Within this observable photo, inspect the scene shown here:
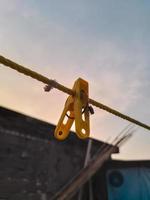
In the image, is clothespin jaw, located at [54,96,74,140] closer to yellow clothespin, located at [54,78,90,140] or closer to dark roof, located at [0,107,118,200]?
yellow clothespin, located at [54,78,90,140]

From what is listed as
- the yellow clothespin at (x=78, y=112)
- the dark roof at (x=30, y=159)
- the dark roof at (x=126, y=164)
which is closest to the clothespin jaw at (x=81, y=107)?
the yellow clothespin at (x=78, y=112)

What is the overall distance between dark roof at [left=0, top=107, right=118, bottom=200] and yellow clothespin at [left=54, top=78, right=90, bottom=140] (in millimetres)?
5566

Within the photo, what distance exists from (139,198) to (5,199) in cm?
423

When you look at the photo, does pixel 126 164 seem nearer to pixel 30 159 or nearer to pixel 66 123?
pixel 30 159

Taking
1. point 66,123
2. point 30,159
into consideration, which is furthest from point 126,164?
point 66,123

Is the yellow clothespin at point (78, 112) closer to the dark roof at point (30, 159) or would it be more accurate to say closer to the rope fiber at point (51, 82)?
the rope fiber at point (51, 82)

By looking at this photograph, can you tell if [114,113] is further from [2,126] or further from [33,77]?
[2,126]

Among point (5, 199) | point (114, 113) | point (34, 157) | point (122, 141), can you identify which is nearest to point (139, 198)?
point (122, 141)

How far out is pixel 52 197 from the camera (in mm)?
8109

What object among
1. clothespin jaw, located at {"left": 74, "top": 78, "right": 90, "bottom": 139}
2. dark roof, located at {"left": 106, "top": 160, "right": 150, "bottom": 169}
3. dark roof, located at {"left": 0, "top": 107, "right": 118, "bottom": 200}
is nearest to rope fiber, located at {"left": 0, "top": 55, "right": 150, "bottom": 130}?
clothespin jaw, located at {"left": 74, "top": 78, "right": 90, "bottom": 139}

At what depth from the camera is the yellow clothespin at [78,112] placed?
2.22 meters

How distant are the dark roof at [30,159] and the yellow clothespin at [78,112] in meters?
5.57

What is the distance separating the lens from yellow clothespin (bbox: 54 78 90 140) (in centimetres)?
222

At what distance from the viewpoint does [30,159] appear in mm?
8188
